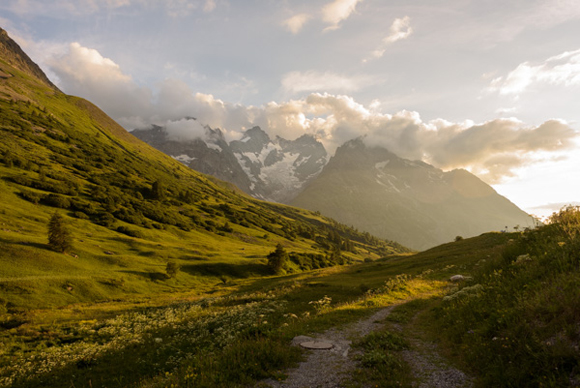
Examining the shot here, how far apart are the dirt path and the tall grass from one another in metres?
0.96

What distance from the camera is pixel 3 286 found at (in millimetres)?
44312

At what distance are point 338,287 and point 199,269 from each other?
60278 mm

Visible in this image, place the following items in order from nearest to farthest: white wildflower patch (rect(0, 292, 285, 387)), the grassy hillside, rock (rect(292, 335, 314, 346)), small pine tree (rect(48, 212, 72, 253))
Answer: the grassy hillside, rock (rect(292, 335, 314, 346)), white wildflower patch (rect(0, 292, 285, 387)), small pine tree (rect(48, 212, 72, 253))

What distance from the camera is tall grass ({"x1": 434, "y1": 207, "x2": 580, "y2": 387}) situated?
7.49 metres

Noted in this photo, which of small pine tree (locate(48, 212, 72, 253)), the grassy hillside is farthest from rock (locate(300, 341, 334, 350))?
small pine tree (locate(48, 212, 72, 253))

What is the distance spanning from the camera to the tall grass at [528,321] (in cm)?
749

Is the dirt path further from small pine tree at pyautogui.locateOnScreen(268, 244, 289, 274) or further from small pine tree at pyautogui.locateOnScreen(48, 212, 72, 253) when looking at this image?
small pine tree at pyautogui.locateOnScreen(268, 244, 289, 274)

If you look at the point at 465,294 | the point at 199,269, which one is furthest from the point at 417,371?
the point at 199,269

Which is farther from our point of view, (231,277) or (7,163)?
(7,163)

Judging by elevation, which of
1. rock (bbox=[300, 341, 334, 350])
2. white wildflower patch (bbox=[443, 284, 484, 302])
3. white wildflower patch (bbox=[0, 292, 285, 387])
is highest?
white wildflower patch (bbox=[443, 284, 484, 302])

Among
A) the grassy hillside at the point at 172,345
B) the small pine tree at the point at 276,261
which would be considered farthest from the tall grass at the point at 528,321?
the small pine tree at the point at 276,261

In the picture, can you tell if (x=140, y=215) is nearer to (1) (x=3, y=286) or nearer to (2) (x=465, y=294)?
(1) (x=3, y=286)

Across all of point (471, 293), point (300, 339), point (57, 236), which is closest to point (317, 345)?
point (300, 339)

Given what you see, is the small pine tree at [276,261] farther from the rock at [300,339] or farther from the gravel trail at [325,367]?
the rock at [300,339]
